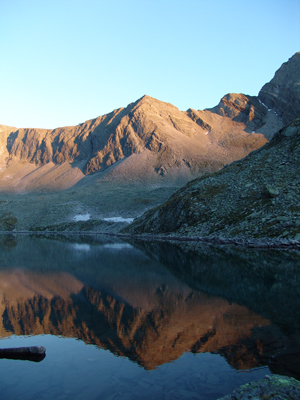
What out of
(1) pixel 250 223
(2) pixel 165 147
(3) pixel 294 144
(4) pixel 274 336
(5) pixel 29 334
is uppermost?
(2) pixel 165 147

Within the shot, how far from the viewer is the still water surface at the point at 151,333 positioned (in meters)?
7.77

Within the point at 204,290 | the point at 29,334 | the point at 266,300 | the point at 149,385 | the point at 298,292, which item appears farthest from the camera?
the point at 204,290

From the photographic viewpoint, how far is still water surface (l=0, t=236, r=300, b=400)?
777 centimetres

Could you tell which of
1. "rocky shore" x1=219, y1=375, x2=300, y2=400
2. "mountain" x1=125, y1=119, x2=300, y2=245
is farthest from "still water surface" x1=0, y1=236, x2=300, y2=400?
"mountain" x1=125, y1=119, x2=300, y2=245

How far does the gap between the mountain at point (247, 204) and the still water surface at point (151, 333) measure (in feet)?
63.4

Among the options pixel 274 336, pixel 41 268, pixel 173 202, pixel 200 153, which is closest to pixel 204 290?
pixel 274 336

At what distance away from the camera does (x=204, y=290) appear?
1719 cm

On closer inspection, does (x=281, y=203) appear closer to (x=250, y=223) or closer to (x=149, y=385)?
(x=250, y=223)

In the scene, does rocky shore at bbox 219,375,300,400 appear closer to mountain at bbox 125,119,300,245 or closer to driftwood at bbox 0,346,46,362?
driftwood at bbox 0,346,46,362

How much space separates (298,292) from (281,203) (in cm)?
2912

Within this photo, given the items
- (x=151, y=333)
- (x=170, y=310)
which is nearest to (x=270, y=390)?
(x=151, y=333)

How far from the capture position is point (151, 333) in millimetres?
10984

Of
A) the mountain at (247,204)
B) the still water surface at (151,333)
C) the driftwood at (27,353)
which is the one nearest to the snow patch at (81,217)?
the mountain at (247,204)

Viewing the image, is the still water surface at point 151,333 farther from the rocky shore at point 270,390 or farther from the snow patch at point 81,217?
the snow patch at point 81,217
